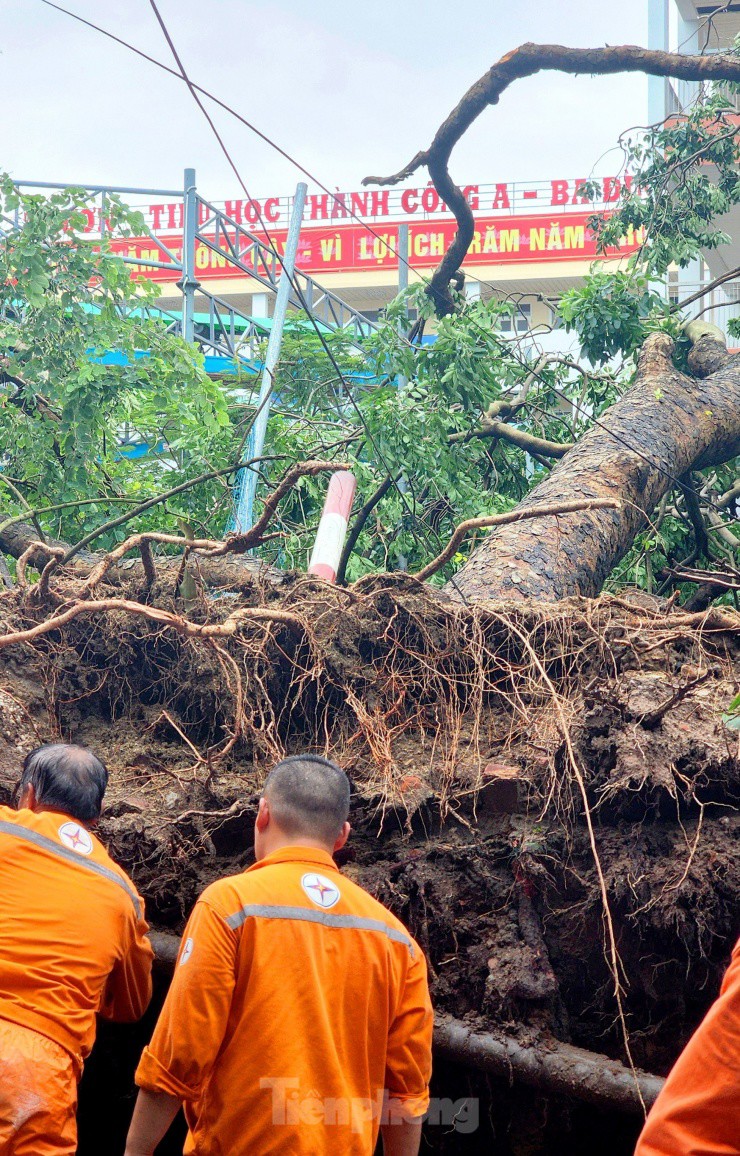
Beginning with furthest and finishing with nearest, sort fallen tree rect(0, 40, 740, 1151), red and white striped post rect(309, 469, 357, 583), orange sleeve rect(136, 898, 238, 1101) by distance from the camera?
red and white striped post rect(309, 469, 357, 583), fallen tree rect(0, 40, 740, 1151), orange sleeve rect(136, 898, 238, 1101)

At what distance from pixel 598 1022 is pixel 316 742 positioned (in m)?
1.22

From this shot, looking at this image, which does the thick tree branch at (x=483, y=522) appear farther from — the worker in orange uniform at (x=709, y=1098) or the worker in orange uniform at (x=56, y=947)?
the worker in orange uniform at (x=709, y=1098)

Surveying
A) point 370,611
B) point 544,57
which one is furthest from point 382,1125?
point 544,57

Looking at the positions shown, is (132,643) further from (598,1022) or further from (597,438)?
(597,438)

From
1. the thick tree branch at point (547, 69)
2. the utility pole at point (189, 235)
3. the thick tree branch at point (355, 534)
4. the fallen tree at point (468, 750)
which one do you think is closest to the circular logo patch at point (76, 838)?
the fallen tree at point (468, 750)

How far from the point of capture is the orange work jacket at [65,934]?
2182 millimetres

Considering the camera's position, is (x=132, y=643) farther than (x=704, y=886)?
Yes

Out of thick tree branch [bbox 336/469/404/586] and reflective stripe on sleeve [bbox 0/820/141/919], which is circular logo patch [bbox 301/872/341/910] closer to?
reflective stripe on sleeve [bbox 0/820/141/919]

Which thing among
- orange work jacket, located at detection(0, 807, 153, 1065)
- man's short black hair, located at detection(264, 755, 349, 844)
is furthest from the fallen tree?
man's short black hair, located at detection(264, 755, 349, 844)

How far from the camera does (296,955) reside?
6.40 feet

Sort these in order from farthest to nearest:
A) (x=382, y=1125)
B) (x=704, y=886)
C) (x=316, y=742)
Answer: (x=316, y=742) < (x=704, y=886) < (x=382, y=1125)

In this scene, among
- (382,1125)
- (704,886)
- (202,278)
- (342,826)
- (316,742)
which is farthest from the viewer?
(202,278)

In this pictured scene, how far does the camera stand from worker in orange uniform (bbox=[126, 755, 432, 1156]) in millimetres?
1876

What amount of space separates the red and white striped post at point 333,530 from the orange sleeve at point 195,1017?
1889 mm
